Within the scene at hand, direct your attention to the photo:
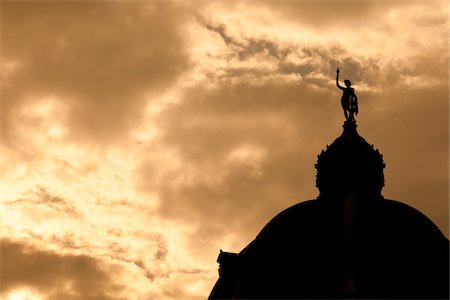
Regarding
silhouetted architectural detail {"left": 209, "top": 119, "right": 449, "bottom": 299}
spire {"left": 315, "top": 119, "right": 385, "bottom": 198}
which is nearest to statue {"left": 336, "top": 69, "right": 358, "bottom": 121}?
spire {"left": 315, "top": 119, "right": 385, "bottom": 198}

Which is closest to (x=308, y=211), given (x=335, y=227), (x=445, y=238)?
(x=335, y=227)

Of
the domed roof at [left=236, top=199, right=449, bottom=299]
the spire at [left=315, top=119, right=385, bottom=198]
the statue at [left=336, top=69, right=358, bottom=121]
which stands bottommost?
the domed roof at [left=236, top=199, right=449, bottom=299]

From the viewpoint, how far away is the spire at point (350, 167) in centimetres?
5750

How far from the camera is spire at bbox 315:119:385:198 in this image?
5750cm

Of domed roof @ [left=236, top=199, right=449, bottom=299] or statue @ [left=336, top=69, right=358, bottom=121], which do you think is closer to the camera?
domed roof @ [left=236, top=199, right=449, bottom=299]

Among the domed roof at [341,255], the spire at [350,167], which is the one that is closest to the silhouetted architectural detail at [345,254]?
the domed roof at [341,255]

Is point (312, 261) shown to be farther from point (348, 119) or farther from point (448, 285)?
point (348, 119)

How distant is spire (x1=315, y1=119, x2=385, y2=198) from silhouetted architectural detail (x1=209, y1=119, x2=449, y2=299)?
723 mm

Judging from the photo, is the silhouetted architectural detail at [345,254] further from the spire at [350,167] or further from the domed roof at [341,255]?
the spire at [350,167]

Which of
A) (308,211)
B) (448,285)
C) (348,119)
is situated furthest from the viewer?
(348,119)

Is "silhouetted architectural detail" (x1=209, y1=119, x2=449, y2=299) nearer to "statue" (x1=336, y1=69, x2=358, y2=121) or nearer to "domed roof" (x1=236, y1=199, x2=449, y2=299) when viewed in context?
"domed roof" (x1=236, y1=199, x2=449, y2=299)

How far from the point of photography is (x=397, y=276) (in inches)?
2021

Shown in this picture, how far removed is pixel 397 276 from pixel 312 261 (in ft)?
11.3

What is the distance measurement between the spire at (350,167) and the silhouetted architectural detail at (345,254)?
72cm
